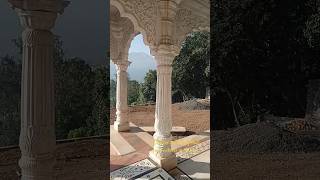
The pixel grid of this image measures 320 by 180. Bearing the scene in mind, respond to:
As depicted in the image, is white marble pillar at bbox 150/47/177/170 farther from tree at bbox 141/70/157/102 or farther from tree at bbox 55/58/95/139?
tree at bbox 55/58/95/139

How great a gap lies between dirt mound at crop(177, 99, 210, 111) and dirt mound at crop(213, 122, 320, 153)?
13.4 ft

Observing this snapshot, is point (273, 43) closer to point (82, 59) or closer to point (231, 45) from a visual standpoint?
point (231, 45)

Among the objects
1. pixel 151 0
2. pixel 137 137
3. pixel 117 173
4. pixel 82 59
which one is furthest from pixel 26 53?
pixel 137 137

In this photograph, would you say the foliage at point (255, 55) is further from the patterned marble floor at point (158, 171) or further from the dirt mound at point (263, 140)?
the patterned marble floor at point (158, 171)

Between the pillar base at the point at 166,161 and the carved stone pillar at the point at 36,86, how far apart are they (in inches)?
144

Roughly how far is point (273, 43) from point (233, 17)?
38 centimetres

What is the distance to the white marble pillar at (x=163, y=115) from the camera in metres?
5.45

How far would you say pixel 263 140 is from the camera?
9.47 feet

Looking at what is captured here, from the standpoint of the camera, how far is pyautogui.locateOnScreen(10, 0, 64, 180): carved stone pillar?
2.03 metres

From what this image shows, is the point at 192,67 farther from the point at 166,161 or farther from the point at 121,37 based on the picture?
the point at 166,161

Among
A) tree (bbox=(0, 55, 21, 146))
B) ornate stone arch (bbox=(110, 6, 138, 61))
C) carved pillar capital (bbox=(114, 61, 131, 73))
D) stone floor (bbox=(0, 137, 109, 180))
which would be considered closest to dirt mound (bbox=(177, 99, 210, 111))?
carved pillar capital (bbox=(114, 61, 131, 73))

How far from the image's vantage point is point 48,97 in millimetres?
2066

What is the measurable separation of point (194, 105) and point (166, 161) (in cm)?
180

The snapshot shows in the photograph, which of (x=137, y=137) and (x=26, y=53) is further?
(x=137, y=137)
